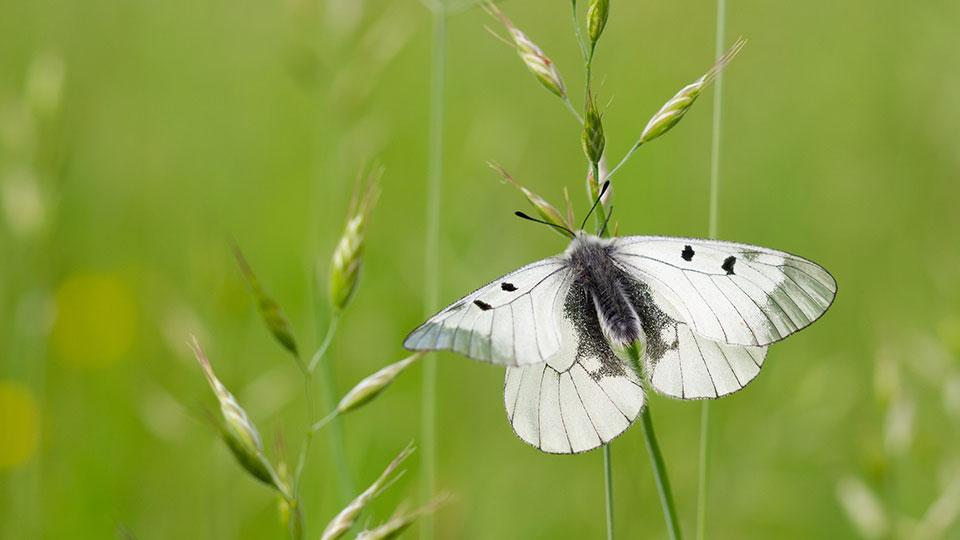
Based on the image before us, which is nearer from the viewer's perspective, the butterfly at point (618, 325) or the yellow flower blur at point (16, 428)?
the butterfly at point (618, 325)

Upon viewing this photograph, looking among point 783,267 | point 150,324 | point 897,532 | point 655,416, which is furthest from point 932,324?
point 150,324

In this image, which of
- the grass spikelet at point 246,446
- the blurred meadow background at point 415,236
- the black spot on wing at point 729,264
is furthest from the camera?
the blurred meadow background at point 415,236

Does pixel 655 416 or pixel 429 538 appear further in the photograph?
pixel 655 416

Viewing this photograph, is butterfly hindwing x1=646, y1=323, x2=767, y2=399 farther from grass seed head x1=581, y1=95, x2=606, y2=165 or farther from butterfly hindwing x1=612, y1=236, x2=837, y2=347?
grass seed head x1=581, y1=95, x2=606, y2=165

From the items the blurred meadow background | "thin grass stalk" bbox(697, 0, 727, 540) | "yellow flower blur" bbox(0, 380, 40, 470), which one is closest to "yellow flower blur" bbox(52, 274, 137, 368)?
the blurred meadow background

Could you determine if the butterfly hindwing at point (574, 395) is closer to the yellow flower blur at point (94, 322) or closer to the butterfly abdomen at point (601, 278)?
the butterfly abdomen at point (601, 278)

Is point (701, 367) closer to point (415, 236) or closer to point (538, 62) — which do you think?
point (538, 62)

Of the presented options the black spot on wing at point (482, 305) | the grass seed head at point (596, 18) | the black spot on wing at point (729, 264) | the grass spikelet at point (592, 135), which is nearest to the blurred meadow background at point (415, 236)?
the black spot on wing at point (482, 305)

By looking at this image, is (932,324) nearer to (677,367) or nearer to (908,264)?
(908,264)
